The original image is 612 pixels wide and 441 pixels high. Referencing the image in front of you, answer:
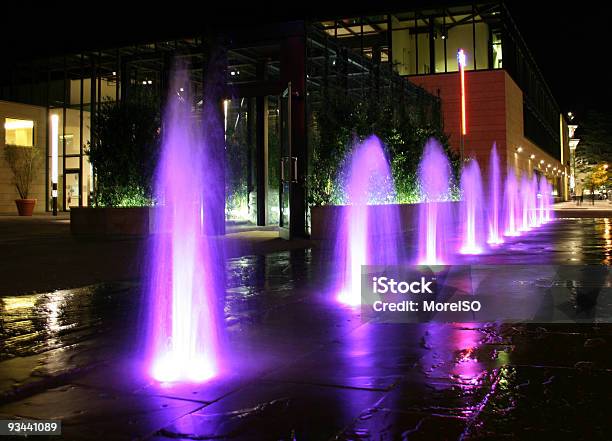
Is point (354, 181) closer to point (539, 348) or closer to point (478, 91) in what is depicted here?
point (539, 348)

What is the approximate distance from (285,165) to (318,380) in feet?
42.4

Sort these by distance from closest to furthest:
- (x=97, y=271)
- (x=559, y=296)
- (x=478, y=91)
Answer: (x=559, y=296), (x=97, y=271), (x=478, y=91)

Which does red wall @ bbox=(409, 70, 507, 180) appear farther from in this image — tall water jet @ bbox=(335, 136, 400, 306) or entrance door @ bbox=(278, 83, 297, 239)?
entrance door @ bbox=(278, 83, 297, 239)

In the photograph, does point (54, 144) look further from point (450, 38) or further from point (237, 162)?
point (450, 38)

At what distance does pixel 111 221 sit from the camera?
1778cm

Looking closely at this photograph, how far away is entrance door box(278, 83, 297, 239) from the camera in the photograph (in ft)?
54.6

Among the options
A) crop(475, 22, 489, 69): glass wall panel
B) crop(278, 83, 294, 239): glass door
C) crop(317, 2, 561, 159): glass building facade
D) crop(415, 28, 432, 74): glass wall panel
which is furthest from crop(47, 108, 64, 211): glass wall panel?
crop(475, 22, 489, 69): glass wall panel

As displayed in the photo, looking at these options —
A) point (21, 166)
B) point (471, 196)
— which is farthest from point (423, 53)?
point (21, 166)

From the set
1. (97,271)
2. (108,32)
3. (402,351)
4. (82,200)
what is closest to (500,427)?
(402,351)

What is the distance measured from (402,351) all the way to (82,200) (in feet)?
103

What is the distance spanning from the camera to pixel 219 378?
442 centimetres

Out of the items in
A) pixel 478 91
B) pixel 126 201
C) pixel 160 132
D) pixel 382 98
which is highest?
pixel 478 91

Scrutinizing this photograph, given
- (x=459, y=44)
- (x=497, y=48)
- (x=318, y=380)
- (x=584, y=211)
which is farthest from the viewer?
(x=497, y=48)
